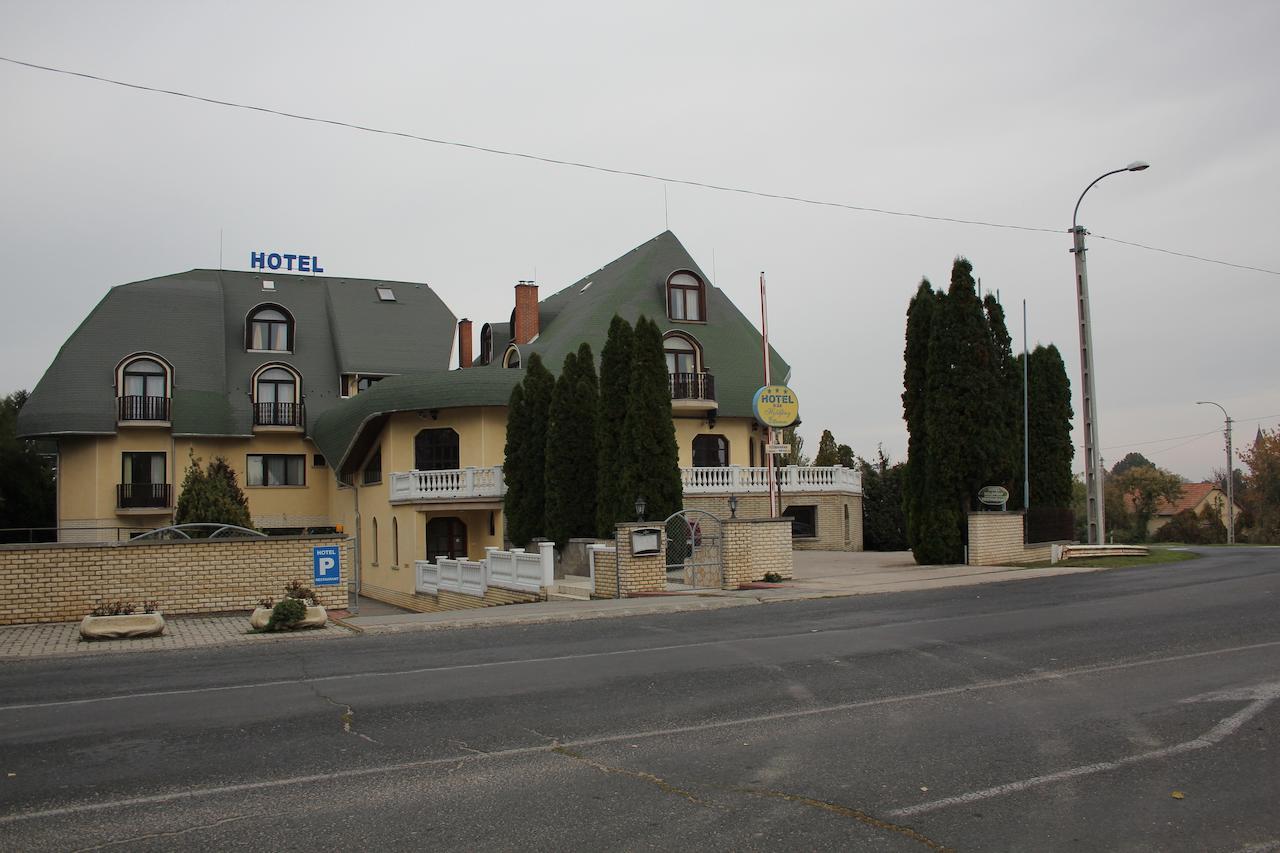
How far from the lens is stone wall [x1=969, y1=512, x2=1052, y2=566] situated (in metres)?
26.6

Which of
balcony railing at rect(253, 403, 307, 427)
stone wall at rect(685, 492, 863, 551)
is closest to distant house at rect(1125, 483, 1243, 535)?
stone wall at rect(685, 492, 863, 551)

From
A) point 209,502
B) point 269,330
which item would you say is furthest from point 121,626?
point 269,330

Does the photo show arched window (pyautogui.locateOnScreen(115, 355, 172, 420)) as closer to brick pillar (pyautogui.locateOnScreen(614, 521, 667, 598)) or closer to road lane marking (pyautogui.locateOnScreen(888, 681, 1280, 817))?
brick pillar (pyautogui.locateOnScreen(614, 521, 667, 598))

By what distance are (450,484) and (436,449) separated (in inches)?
111

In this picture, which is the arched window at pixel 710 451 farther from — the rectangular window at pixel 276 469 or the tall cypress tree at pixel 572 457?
the rectangular window at pixel 276 469

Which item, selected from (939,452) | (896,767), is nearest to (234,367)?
(939,452)

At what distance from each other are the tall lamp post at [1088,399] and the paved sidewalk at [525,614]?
3143 mm

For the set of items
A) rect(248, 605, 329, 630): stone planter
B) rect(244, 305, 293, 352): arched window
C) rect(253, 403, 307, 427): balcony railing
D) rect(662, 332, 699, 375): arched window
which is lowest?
rect(248, 605, 329, 630): stone planter

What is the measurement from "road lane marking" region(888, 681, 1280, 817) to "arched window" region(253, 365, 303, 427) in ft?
→ 147

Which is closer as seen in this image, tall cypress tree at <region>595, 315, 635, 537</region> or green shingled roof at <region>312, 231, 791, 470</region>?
tall cypress tree at <region>595, 315, 635, 537</region>

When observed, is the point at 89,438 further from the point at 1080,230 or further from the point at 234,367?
the point at 1080,230

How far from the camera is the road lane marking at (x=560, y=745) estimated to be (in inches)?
263

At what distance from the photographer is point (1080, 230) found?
27469 millimetres

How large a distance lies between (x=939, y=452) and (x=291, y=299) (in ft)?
119
